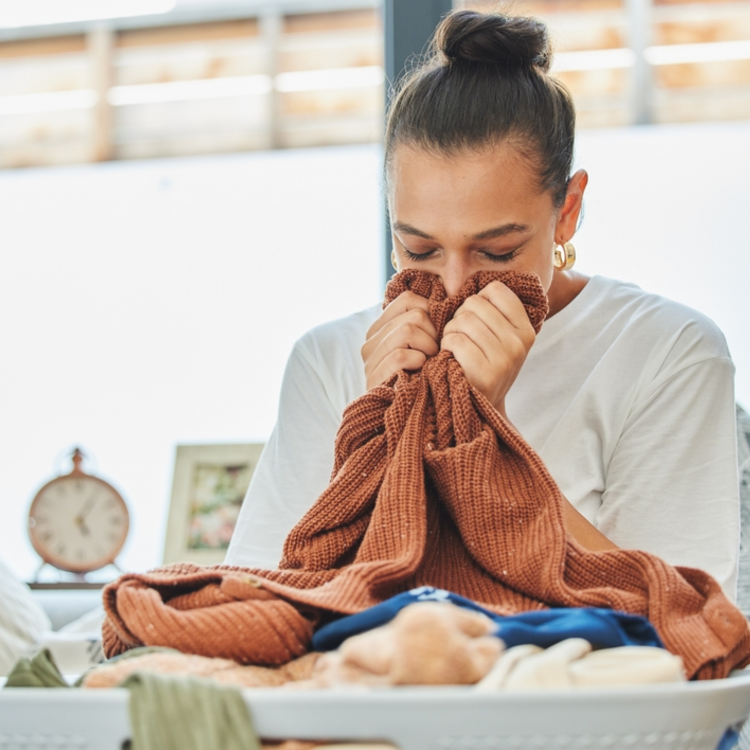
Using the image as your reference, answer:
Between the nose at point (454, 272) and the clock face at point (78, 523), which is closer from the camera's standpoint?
the nose at point (454, 272)

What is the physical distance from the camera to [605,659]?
0.45 metres

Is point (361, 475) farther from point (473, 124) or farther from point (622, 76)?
point (622, 76)

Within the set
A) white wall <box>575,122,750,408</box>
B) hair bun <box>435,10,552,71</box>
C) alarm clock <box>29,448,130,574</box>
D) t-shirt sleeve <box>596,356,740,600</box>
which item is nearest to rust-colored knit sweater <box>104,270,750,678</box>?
t-shirt sleeve <box>596,356,740,600</box>

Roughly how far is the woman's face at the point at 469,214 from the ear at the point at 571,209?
0.07 metres

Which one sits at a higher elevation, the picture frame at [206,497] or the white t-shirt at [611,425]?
the white t-shirt at [611,425]

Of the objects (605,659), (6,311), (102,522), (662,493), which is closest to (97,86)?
(6,311)

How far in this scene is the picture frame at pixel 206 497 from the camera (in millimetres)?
1983

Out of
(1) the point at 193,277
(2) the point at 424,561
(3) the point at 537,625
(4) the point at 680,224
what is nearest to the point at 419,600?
(3) the point at 537,625

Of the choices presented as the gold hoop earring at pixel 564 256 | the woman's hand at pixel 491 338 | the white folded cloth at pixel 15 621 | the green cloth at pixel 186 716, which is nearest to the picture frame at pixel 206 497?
the white folded cloth at pixel 15 621

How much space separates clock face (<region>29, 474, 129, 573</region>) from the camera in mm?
2133

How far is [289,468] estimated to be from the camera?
1108 millimetres

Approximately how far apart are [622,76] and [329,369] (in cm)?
179

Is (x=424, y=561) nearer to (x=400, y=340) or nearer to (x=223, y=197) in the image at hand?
(x=400, y=340)

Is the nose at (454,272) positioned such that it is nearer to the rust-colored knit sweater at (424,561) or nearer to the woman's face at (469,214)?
the woman's face at (469,214)
